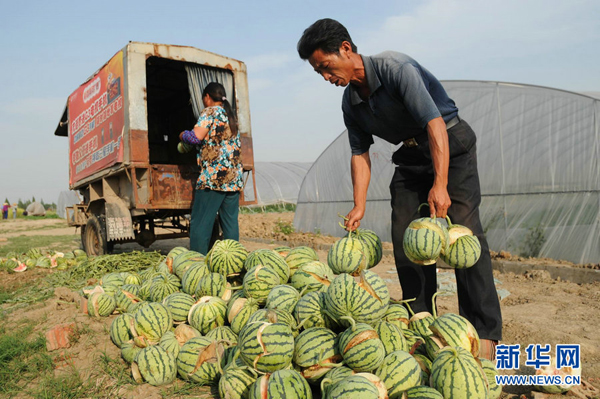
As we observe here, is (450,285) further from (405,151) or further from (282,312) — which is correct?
(282,312)

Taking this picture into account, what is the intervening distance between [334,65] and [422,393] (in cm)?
194

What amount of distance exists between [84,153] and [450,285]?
7319 mm

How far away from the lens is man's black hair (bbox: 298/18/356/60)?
8.33 feet

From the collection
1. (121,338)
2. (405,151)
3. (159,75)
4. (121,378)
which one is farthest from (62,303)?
(159,75)

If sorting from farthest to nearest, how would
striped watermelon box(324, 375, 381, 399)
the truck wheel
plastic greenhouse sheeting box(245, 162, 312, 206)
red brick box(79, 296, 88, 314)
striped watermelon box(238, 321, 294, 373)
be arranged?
plastic greenhouse sheeting box(245, 162, 312, 206) < the truck wheel < red brick box(79, 296, 88, 314) < striped watermelon box(238, 321, 294, 373) < striped watermelon box(324, 375, 381, 399)

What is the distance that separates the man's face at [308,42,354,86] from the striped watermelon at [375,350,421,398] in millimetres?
1739

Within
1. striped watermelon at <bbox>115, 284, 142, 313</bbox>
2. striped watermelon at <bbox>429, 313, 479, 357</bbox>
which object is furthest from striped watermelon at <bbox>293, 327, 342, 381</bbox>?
striped watermelon at <bbox>115, 284, 142, 313</bbox>

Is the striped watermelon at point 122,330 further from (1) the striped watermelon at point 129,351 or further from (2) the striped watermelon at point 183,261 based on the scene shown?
(2) the striped watermelon at point 183,261

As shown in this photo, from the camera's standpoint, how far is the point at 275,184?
24.0 meters

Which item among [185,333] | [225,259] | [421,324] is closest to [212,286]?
[225,259]

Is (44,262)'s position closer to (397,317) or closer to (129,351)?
(129,351)

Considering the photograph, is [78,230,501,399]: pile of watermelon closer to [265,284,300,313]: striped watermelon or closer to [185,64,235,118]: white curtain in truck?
[265,284,300,313]: striped watermelon

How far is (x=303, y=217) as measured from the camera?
12242mm

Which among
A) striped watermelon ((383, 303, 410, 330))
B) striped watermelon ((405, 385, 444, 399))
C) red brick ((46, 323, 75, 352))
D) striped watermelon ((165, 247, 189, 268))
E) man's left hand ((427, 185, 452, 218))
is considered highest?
man's left hand ((427, 185, 452, 218))
